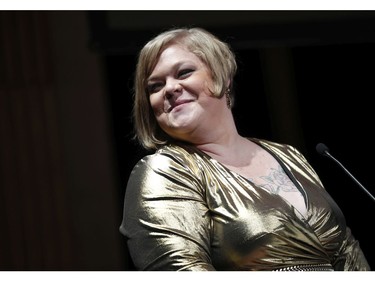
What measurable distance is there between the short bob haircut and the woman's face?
17 mm

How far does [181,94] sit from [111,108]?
203mm

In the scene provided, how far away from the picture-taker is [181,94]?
95.6 inches

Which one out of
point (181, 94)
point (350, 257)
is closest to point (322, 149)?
point (350, 257)

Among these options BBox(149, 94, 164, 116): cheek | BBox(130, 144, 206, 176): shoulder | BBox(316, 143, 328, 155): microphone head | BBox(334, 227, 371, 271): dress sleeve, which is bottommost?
BBox(334, 227, 371, 271): dress sleeve

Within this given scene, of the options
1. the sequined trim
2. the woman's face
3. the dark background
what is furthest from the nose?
the sequined trim

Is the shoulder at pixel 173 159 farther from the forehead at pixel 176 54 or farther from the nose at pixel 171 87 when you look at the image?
the forehead at pixel 176 54

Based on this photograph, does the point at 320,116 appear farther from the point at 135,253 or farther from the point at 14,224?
the point at 14,224

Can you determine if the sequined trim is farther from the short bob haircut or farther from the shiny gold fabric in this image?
the short bob haircut

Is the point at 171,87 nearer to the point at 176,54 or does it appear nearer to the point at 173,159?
the point at 176,54

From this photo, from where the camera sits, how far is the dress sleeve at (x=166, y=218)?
219cm

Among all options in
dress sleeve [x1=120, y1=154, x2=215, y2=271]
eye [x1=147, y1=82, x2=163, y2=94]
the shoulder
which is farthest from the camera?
eye [x1=147, y1=82, x2=163, y2=94]

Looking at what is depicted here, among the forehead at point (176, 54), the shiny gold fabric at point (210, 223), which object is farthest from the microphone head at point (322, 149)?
the forehead at point (176, 54)

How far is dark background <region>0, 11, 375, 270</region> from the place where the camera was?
2416 millimetres
